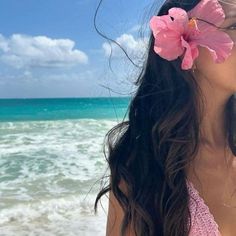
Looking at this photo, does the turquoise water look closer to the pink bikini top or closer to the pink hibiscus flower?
the pink bikini top

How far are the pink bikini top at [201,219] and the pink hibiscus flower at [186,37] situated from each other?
1.82 ft

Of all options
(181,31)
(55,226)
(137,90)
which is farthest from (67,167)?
(181,31)

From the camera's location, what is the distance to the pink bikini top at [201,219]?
182 centimetres

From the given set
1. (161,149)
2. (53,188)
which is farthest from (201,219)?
(53,188)

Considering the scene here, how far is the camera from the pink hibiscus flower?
1.58 meters

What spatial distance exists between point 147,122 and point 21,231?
11.2 feet

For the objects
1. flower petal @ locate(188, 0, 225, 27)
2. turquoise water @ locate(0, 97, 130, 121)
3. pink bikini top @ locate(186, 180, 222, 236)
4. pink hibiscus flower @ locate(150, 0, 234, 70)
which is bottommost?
turquoise water @ locate(0, 97, 130, 121)

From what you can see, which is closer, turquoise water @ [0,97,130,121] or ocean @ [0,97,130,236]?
ocean @ [0,97,130,236]

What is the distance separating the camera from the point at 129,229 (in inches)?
76.0

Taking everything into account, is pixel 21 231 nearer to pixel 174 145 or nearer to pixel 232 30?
pixel 174 145

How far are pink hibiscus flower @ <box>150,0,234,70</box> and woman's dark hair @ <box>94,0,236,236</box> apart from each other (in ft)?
0.90

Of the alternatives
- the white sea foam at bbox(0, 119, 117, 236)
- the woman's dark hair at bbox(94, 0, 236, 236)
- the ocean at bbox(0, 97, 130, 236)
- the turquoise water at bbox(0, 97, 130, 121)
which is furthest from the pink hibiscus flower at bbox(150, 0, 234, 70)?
the turquoise water at bbox(0, 97, 130, 121)

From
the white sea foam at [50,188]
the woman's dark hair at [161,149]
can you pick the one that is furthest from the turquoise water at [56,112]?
the woman's dark hair at [161,149]

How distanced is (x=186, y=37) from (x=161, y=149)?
20.8 inches
